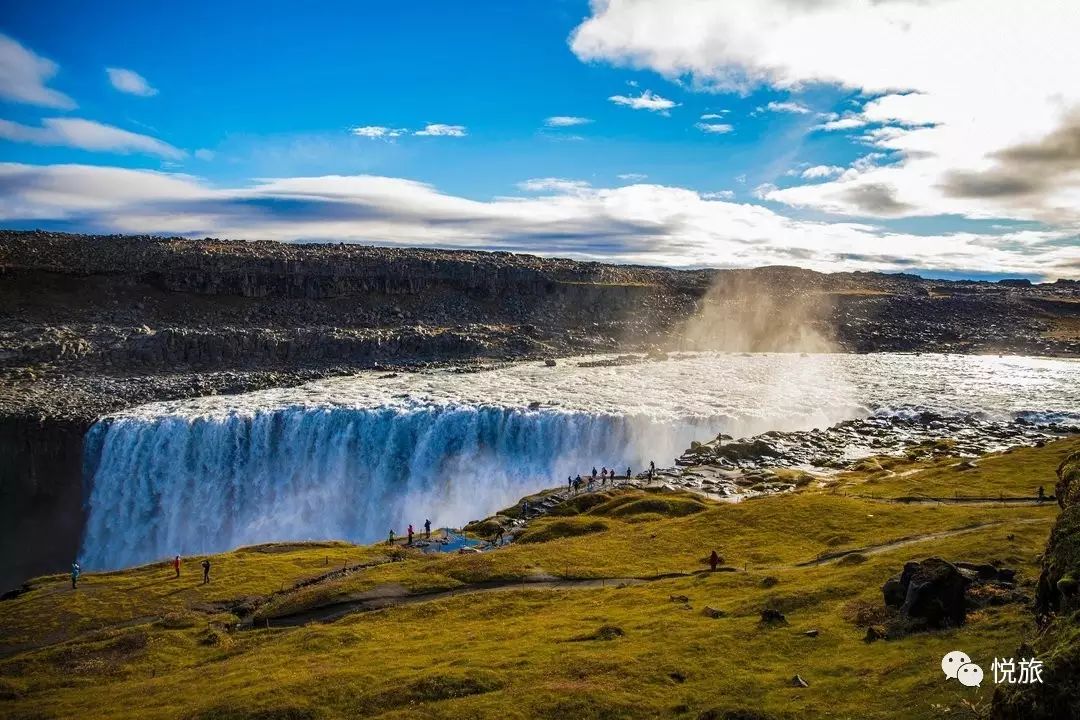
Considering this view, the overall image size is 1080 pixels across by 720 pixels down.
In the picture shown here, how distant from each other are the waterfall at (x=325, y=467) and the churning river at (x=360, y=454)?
0.38 feet

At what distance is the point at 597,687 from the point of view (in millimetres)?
21688

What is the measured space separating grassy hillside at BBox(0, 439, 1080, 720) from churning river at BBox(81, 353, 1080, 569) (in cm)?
1807

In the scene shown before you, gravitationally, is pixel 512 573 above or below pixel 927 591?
below

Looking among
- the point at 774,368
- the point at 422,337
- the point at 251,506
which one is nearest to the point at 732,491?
the point at 251,506

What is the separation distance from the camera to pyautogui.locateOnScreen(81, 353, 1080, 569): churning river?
234ft

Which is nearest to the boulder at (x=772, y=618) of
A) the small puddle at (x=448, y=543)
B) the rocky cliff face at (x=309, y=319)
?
the small puddle at (x=448, y=543)

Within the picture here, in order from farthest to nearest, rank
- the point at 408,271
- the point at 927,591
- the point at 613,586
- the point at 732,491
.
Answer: the point at 408,271
the point at 732,491
the point at 613,586
the point at 927,591

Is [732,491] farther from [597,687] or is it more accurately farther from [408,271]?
[408,271]

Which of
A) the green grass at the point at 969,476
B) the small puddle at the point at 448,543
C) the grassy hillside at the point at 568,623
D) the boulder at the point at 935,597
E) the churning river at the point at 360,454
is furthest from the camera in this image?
the churning river at the point at 360,454

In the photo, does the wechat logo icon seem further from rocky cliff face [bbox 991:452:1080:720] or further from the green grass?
the green grass

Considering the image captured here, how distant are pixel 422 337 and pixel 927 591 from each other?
100388 mm

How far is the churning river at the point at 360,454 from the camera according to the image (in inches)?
2805

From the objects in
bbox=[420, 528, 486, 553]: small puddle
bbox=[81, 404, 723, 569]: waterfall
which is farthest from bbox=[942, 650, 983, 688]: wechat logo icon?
bbox=[81, 404, 723, 569]: waterfall

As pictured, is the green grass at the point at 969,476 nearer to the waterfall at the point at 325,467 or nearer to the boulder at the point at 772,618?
the waterfall at the point at 325,467
